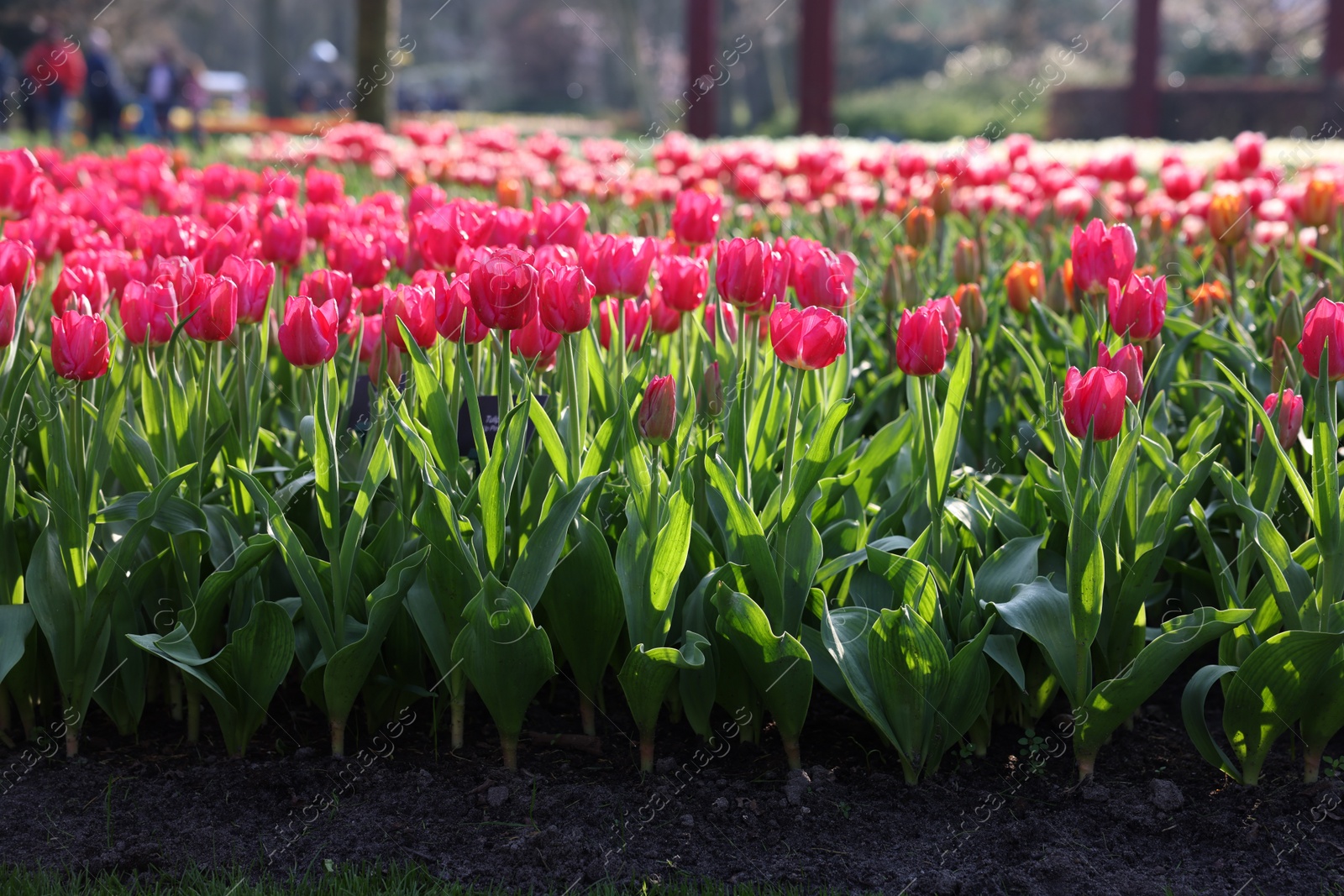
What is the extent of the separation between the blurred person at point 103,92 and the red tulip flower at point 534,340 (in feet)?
44.6

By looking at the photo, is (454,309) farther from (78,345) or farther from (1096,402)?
(1096,402)

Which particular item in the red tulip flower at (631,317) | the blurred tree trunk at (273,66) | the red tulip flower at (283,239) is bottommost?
the red tulip flower at (631,317)

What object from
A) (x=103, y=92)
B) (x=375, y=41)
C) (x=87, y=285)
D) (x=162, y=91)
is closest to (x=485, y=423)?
(x=87, y=285)

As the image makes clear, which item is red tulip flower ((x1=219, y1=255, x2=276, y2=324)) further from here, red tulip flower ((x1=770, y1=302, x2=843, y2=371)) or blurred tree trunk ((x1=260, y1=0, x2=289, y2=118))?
blurred tree trunk ((x1=260, y1=0, x2=289, y2=118))

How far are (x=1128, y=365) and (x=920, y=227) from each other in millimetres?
2061

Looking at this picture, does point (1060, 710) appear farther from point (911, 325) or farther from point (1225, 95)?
point (1225, 95)

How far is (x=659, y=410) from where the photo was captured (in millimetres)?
2064

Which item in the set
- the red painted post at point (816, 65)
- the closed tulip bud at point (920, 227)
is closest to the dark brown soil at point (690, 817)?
the closed tulip bud at point (920, 227)

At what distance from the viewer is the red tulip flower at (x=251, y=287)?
2381 millimetres

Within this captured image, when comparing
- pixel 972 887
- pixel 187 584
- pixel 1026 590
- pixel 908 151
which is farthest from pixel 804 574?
pixel 908 151

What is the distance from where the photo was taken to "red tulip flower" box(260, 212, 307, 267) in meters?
2.96

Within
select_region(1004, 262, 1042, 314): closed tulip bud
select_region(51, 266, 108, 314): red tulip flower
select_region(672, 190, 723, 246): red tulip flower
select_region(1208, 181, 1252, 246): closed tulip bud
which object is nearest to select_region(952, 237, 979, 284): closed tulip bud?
select_region(1004, 262, 1042, 314): closed tulip bud

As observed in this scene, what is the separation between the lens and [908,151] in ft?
19.1

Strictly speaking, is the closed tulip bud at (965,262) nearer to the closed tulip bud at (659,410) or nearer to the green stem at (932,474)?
the green stem at (932,474)
